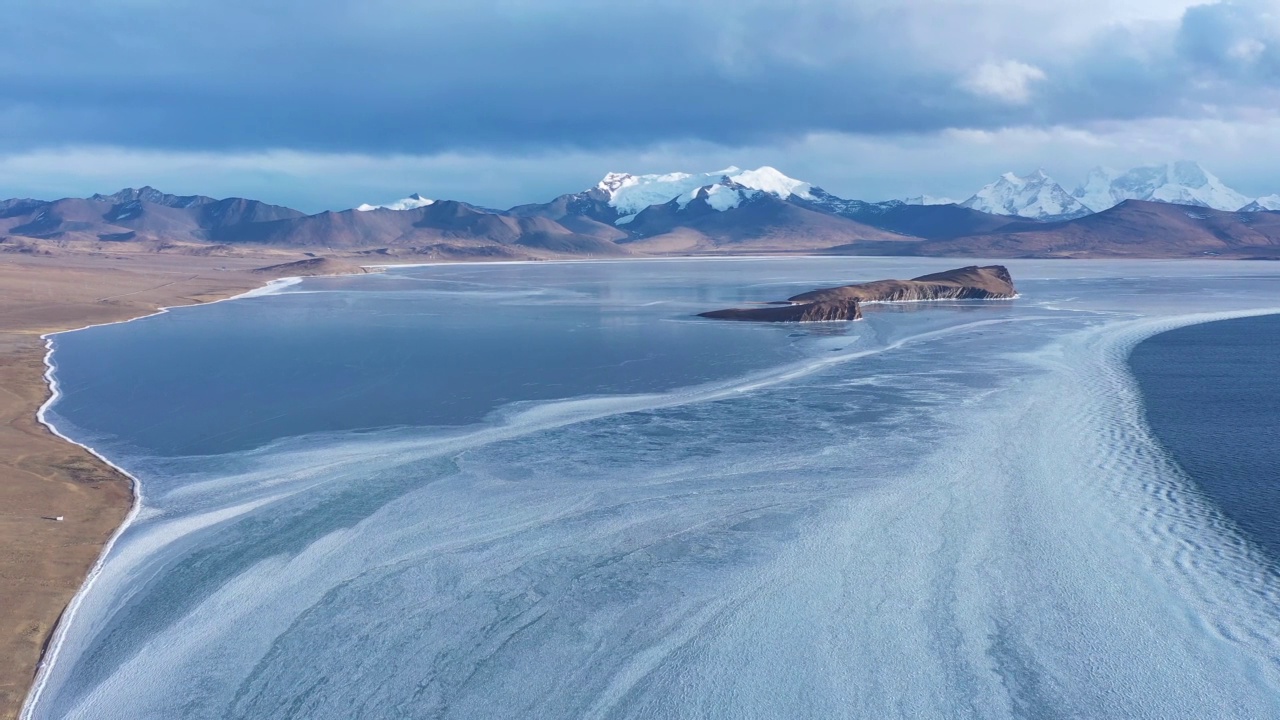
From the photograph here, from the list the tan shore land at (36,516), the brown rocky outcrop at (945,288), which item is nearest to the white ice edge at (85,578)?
the tan shore land at (36,516)

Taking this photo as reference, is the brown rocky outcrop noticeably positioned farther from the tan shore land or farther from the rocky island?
the tan shore land

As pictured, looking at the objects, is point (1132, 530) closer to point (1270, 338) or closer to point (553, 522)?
point (553, 522)

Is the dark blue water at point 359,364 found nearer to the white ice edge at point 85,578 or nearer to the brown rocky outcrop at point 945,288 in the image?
the white ice edge at point 85,578

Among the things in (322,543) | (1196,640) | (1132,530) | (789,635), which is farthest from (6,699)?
(1132,530)

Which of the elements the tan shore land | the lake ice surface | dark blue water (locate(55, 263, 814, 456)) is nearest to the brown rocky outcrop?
dark blue water (locate(55, 263, 814, 456))

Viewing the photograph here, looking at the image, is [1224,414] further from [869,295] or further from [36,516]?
[869,295]

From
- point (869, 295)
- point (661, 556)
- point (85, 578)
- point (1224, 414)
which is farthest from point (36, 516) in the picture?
point (869, 295)
